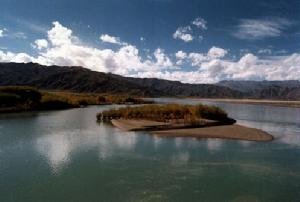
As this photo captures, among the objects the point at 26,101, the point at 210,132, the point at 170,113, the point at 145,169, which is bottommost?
the point at 145,169

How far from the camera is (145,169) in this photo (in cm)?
2230

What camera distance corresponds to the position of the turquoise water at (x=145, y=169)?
1750cm

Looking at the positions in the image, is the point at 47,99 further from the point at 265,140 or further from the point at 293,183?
the point at 293,183

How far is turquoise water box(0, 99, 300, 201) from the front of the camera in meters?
17.5

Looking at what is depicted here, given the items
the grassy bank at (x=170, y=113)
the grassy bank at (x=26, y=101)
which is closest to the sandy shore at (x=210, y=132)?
the grassy bank at (x=170, y=113)

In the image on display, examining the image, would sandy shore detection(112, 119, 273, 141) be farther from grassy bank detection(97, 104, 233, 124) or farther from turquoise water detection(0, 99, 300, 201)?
grassy bank detection(97, 104, 233, 124)

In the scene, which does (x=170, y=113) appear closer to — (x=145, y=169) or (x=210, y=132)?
(x=210, y=132)

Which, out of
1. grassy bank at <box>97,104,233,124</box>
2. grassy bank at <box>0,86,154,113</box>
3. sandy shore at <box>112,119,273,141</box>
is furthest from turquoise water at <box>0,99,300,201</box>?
grassy bank at <box>0,86,154,113</box>

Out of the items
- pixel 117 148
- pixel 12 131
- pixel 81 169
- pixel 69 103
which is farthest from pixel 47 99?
pixel 81 169

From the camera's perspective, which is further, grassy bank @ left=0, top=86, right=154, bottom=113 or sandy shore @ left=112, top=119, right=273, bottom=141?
grassy bank @ left=0, top=86, right=154, bottom=113

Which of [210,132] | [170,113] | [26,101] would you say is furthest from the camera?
[26,101]

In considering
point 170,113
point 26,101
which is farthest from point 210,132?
point 26,101

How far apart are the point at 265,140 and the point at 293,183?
16.5m

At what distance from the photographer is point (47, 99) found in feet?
286
